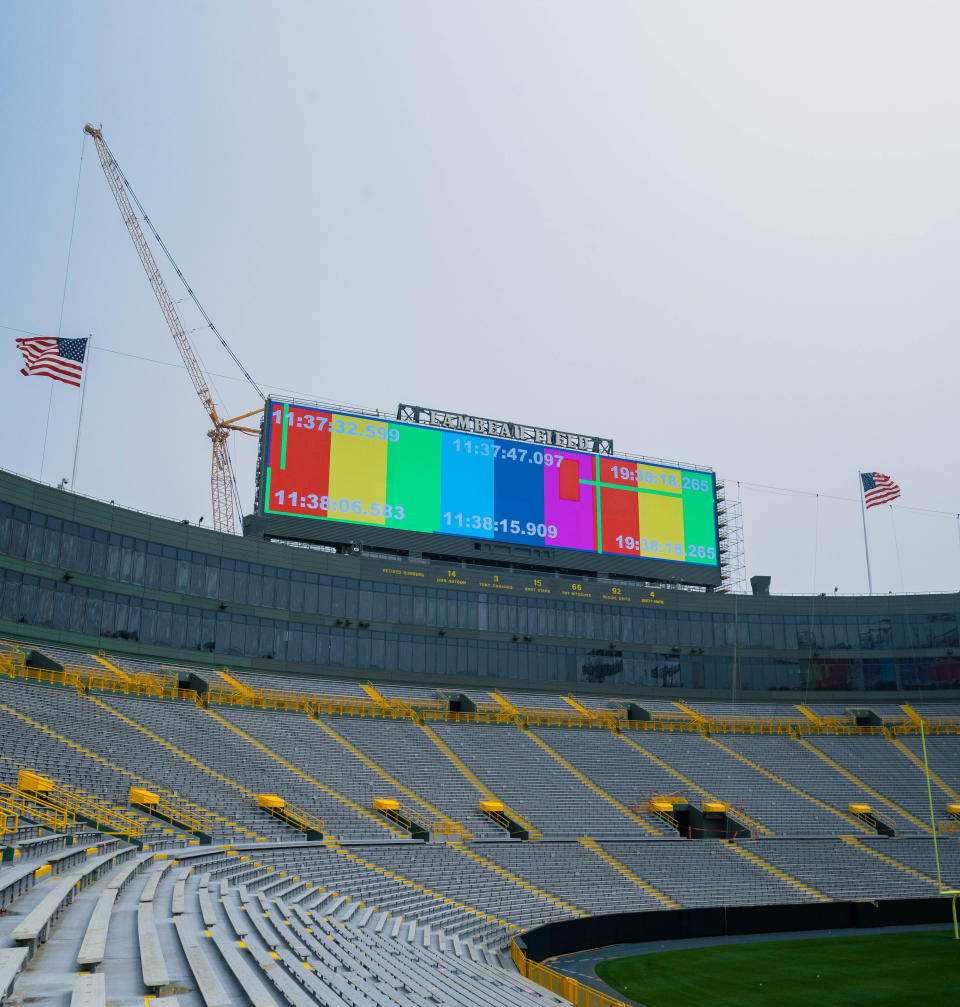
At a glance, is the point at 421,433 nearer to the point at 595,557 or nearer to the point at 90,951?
the point at 595,557

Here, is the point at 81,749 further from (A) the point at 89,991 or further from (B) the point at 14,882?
(A) the point at 89,991

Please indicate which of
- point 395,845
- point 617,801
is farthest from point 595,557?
point 395,845

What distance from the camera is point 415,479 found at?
198ft

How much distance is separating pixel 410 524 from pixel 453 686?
10.4 m

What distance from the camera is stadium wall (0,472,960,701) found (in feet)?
160

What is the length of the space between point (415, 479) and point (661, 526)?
18125 mm

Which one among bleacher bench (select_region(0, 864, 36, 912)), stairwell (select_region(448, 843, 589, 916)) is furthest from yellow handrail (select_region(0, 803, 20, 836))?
stairwell (select_region(448, 843, 589, 916))

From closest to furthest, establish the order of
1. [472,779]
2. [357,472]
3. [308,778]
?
[308,778] → [472,779] → [357,472]

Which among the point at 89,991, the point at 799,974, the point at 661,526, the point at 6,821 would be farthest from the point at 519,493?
the point at 89,991

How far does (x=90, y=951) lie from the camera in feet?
38.9

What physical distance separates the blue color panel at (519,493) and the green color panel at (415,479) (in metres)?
4.42

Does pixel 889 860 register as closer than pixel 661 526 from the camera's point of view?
Yes

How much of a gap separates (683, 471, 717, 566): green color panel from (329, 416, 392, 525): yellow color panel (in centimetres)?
2209

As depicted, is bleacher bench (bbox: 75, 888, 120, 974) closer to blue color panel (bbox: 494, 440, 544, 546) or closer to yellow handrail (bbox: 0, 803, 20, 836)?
yellow handrail (bbox: 0, 803, 20, 836)
